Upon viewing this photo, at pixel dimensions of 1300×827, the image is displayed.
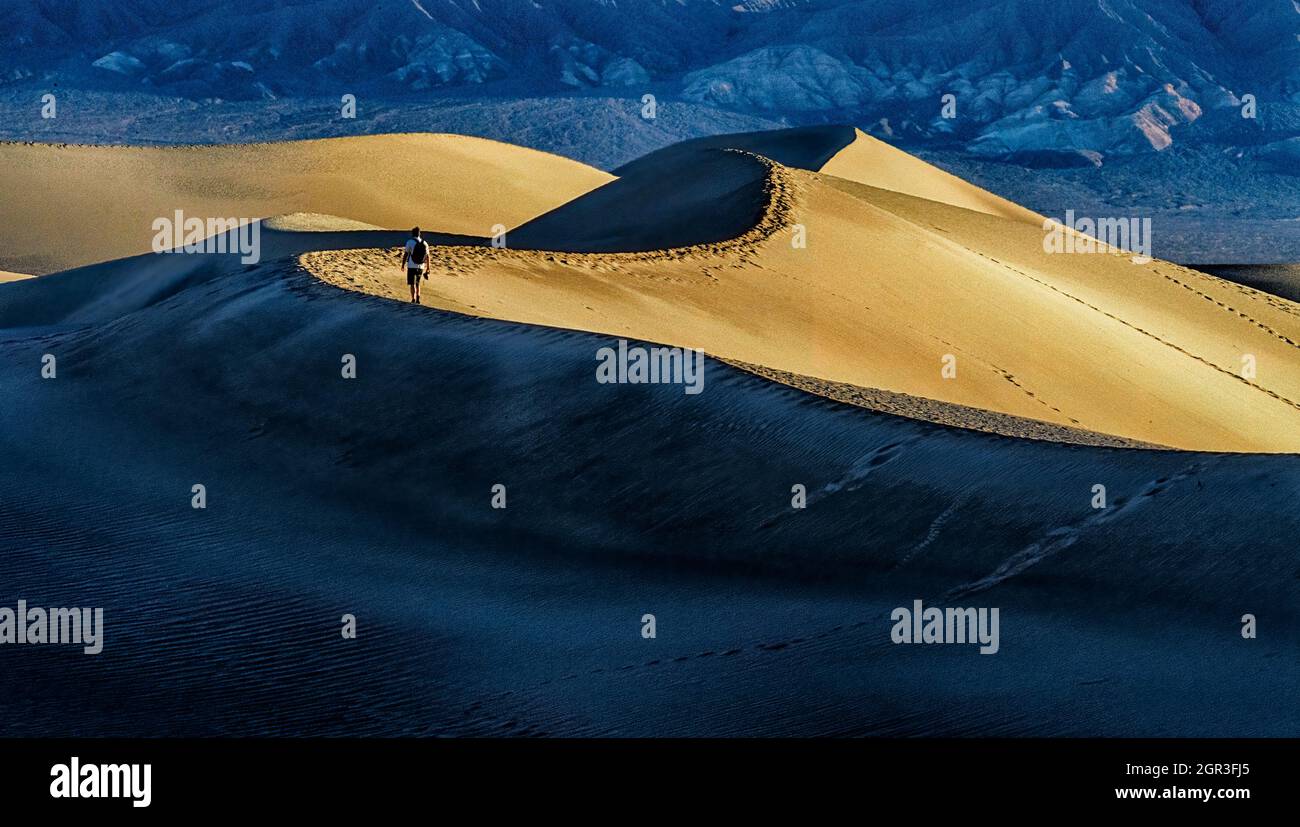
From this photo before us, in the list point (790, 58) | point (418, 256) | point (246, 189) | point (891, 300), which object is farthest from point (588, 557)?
point (790, 58)

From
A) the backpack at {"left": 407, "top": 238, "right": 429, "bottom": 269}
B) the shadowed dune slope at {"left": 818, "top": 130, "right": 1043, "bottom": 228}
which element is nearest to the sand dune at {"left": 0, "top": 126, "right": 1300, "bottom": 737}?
the backpack at {"left": 407, "top": 238, "right": 429, "bottom": 269}

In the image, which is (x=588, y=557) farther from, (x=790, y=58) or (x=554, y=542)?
(x=790, y=58)

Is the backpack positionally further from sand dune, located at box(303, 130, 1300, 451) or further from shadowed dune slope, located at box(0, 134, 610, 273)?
shadowed dune slope, located at box(0, 134, 610, 273)

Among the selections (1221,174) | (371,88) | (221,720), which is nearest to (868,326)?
(221,720)

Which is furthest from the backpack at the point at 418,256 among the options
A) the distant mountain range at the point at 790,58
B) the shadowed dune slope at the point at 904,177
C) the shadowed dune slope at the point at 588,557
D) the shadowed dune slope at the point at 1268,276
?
the distant mountain range at the point at 790,58

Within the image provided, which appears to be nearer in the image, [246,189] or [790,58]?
[246,189]
